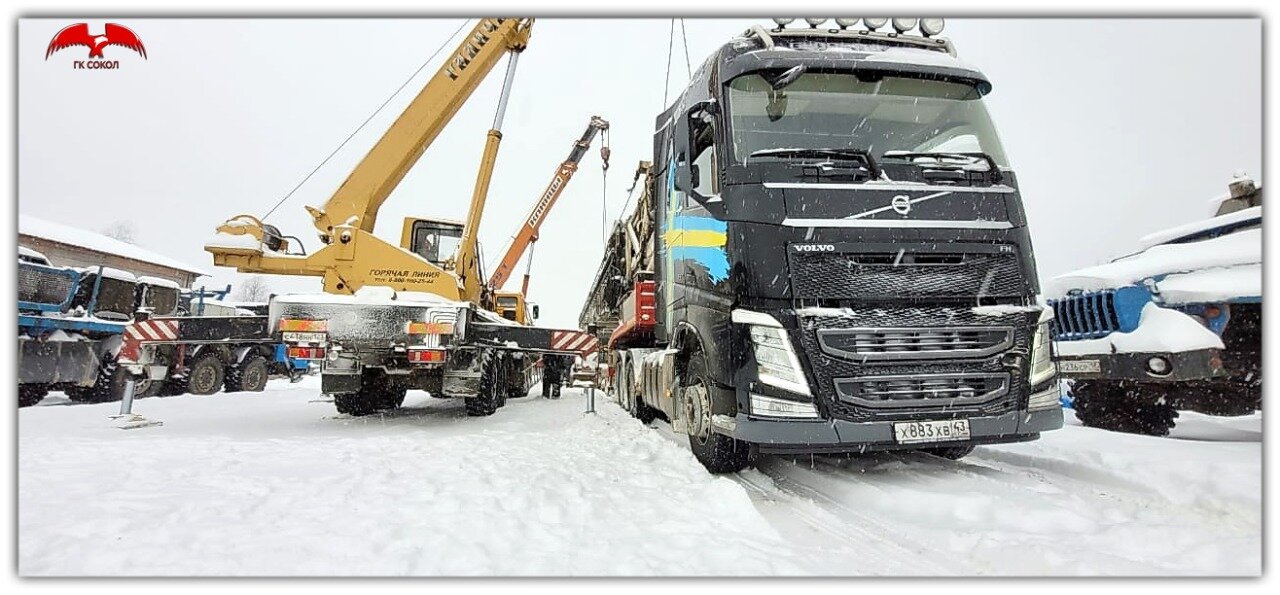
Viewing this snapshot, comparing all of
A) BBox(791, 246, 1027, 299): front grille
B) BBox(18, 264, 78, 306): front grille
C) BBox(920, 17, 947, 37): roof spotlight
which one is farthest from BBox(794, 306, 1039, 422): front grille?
BBox(18, 264, 78, 306): front grille

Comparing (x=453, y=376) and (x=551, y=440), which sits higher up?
(x=453, y=376)

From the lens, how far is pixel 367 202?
7.47 metres

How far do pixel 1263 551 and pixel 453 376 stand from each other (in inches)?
247

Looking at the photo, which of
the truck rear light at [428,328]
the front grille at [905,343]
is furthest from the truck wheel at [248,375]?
the front grille at [905,343]

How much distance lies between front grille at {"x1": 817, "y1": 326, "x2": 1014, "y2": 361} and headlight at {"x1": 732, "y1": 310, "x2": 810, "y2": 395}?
0.20m

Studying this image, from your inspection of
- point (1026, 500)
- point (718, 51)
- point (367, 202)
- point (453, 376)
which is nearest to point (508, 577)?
point (1026, 500)

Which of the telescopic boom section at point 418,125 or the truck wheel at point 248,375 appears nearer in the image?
the telescopic boom section at point 418,125

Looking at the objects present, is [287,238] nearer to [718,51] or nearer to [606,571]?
[718,51]

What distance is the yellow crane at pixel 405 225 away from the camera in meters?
6.91

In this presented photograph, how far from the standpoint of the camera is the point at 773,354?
3.39 meters

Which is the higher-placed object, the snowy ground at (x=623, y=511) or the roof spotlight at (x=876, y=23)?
the roof spotlight at (x=876, y=23)

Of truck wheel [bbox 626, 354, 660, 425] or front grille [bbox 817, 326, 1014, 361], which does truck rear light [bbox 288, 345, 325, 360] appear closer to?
truck wheel [bbox 626, 354, 660, 425]

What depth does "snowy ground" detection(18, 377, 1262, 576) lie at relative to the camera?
2.30m

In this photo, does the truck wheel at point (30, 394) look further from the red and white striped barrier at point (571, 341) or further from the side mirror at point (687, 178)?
the side mirror at point (687, 178)
